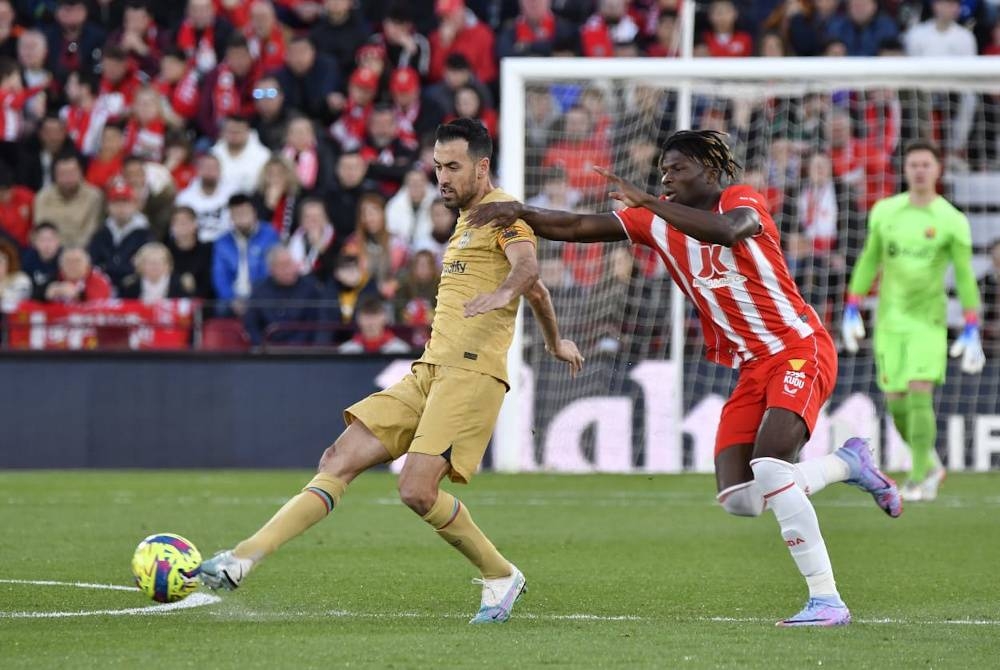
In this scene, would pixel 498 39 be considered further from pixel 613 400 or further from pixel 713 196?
pixel 713 196

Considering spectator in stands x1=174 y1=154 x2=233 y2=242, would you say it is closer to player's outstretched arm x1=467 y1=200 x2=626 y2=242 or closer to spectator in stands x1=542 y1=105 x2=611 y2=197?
spectator in stands x1=542 y1=105 x2=611 y2=197

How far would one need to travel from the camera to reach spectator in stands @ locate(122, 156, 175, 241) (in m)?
18.3

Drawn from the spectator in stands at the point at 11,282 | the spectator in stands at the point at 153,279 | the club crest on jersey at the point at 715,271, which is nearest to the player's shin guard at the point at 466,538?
the club crest on jersey at the point at 715,271

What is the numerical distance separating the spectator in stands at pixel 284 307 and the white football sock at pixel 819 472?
9.76 m

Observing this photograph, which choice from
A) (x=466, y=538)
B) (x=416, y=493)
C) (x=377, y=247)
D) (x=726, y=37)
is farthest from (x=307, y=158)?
(x=416, y=493)

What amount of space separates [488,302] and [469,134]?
0.88m

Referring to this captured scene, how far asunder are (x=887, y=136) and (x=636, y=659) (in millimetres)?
12438

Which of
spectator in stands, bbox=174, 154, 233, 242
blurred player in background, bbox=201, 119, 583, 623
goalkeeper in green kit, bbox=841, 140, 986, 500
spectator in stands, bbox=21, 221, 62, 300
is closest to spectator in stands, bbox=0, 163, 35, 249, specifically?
spectator in stands, bbox=21, 221, 62, 300

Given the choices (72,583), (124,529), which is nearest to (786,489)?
(72,583)

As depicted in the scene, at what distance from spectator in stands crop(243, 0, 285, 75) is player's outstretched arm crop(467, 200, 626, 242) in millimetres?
13448

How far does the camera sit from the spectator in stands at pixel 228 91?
19656 mm

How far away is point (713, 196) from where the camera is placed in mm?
7148

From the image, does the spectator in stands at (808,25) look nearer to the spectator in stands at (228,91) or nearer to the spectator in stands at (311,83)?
the spectator in stands at (311,83)

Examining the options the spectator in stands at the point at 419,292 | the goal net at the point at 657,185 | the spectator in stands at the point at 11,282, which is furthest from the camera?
the spectator in stands at the point at 11,282
